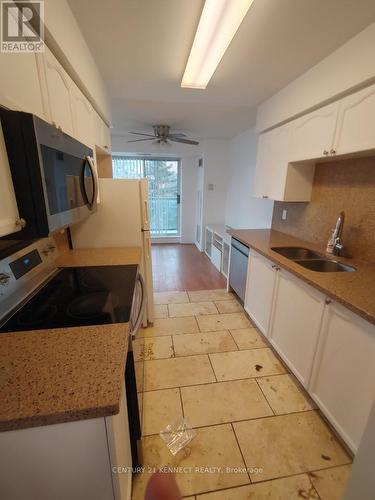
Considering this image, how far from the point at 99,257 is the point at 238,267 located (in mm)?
1697

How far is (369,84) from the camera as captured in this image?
4.68 feet

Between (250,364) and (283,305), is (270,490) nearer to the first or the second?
(250,364)

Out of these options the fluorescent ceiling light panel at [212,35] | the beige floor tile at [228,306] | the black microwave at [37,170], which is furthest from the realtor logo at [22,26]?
the beige floor tile at [228,306]

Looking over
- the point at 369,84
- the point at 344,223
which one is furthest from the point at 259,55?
the point at 344,223

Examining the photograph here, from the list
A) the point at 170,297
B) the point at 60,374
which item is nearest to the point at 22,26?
the point at 60,374

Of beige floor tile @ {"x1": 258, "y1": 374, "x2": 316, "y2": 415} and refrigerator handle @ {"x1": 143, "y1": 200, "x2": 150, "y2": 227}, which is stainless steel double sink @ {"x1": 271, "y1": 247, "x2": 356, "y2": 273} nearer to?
beige floor tile @ {"x1": 258, "y1": 374, "x2": 316, "y2": 415}

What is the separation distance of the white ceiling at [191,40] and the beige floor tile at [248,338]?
245 cm

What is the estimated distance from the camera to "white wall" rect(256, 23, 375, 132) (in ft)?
4.54

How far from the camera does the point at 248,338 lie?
2.25 meters

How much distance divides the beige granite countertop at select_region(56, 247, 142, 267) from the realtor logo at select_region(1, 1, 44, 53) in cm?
123

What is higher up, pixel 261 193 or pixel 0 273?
pixel 261 193

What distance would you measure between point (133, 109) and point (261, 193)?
197cm

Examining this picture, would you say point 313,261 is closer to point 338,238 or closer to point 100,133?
point 338,238

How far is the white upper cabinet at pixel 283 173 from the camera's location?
2230 mm
